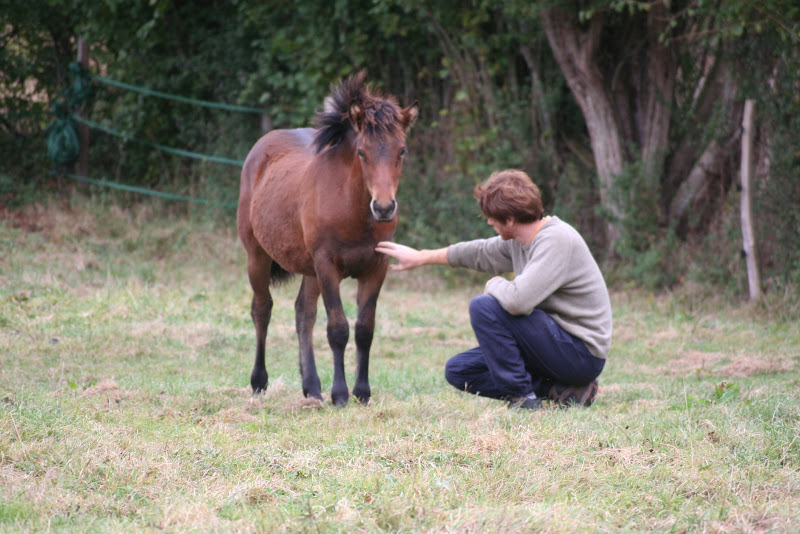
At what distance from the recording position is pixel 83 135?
14.7 metres

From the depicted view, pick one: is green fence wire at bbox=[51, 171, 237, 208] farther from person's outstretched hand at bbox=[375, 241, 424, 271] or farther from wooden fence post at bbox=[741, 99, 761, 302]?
person's outstretched hand at bbox=[375, 241, 424, 271]

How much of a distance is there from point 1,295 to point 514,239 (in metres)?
A: 6.14

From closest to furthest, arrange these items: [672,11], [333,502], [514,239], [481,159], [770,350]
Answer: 1. [333,502]
2. [514,239]
3. [770,350]
4. [672,11]
5. [481,159]

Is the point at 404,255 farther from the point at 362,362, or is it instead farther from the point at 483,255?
the point at 362,362

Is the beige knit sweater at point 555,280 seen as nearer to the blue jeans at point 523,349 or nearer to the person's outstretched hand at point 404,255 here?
the blue jeans at point 523,349

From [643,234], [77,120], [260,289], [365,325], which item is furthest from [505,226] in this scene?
[77,120]

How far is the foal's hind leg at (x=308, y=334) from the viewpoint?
616 centimetres

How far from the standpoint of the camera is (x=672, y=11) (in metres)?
11.0

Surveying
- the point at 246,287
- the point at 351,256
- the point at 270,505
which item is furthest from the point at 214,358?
the point at 270,505

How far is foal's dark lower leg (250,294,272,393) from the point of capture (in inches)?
257

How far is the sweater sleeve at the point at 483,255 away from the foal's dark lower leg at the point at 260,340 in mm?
1814

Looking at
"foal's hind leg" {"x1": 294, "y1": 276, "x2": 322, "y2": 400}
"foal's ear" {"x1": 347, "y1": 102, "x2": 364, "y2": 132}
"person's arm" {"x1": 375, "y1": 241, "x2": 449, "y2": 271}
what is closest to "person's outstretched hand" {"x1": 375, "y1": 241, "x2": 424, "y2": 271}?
"person's arm" {"x1": 375, "y1": 241, "x2": 449, "y2": 271}

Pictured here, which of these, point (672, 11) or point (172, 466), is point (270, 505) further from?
point (672, 11)

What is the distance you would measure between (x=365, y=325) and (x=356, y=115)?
4.54 feet
